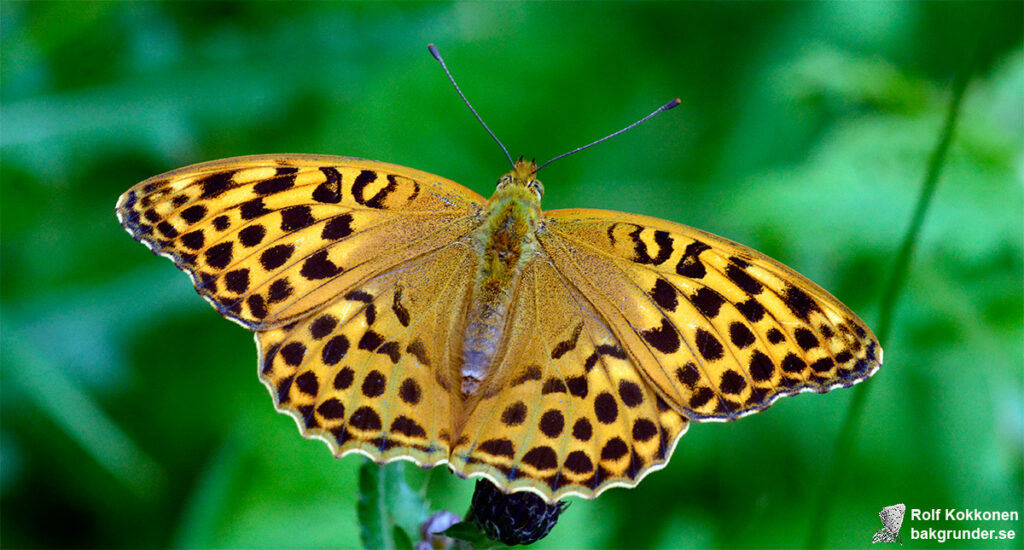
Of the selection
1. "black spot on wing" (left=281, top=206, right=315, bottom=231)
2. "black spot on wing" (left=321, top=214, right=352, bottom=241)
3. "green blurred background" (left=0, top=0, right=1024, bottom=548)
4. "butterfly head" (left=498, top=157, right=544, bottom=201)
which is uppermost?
"butterfly head" (left=498, top=157, right=544, bottom=201)

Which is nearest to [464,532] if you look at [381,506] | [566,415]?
[381,506]

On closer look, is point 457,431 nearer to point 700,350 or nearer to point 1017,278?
point 700,350

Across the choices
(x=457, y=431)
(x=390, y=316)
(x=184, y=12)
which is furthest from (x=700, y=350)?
(x=184, y=12)

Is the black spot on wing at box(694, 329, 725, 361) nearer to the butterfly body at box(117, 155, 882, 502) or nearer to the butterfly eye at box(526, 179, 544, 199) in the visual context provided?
the butterfly body at box(117, 155, 882, 502)

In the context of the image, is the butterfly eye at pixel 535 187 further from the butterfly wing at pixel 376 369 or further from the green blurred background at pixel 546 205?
the green blurred background at pixel 546 205

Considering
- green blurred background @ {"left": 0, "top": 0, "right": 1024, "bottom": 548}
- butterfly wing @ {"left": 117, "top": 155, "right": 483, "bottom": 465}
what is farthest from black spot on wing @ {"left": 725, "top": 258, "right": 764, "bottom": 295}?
green blurred background @ {"left": 0, "top": 0, "right": 1024, "bottom": 548}

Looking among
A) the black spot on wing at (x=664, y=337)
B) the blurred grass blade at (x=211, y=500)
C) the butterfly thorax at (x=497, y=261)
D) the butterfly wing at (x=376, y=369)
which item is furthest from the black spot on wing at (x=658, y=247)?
the blurred grass blade at (x=211, y=500)

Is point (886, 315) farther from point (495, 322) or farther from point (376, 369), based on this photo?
point (376, 369)
